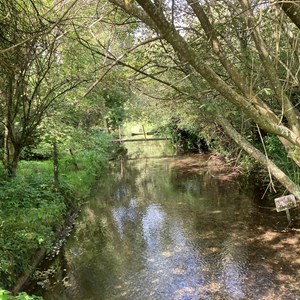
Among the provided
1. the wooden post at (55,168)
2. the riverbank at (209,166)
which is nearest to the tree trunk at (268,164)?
the wooden post at (55,168)

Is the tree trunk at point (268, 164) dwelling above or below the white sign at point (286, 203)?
above

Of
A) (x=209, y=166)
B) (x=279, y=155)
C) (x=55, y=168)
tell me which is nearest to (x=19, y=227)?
(x=55, y=168)

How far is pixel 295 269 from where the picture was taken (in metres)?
5.20

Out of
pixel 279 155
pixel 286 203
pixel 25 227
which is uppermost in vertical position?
pixel 279 155

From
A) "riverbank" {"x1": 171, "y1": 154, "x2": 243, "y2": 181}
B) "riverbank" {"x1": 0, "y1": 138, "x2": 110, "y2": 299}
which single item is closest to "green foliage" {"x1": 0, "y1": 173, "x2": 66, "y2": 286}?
"riverbank" {"x1": 0, "y1": 138, "x2": 110, "y2": 299}

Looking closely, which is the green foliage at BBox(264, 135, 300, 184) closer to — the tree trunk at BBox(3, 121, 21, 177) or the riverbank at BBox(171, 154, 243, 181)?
the riverbank at BBox(171, 154, 243, 181)

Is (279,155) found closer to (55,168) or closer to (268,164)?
(55,168)

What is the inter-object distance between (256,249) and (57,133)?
467 centimetres

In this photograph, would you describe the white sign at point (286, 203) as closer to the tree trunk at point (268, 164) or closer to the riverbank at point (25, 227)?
the tree trunk at point (268, 164)

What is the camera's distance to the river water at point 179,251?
16.3 ft

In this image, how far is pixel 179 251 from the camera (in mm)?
6156

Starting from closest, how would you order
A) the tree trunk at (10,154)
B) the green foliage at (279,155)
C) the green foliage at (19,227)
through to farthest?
the green foliage at (19,227)
the tree trunk at (10,154)
the green foliage at (279,155)

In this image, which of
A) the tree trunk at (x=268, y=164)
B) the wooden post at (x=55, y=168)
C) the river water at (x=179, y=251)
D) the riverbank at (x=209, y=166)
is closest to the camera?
the tree trunk at (x=268, y=164)

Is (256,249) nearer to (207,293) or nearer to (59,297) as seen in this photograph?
(207,293)
